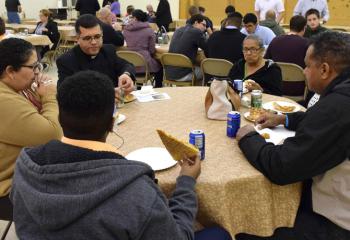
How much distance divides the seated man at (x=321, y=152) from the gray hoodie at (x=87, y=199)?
2.10ft

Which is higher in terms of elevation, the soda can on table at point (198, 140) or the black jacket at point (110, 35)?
the black jacket at point (110, 35)

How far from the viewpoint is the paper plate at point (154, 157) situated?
64.8 inches

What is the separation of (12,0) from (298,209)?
432 inches

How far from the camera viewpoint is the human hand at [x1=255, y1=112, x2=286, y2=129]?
2.10m

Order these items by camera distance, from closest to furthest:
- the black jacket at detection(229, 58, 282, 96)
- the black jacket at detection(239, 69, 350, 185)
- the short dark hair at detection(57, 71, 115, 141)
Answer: the short dark hair at detection(57, 71, 115, 141) → the black jacket at detection(239, 69, 350, 185) → the black jacket at detection(229, 58, 282, 96)

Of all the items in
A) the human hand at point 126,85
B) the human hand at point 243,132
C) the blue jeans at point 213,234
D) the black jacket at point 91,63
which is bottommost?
the blue jeans at point 213,234

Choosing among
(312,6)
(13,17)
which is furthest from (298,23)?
(13,17)

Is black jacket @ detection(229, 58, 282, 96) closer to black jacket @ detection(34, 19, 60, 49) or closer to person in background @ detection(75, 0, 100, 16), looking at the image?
black jacket @ detection(34, 19, 60, 49)

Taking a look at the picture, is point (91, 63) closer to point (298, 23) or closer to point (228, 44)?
point (228, 44)

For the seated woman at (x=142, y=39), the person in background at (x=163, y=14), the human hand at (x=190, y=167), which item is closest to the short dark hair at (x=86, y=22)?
the human hand at (x=190, y=167)

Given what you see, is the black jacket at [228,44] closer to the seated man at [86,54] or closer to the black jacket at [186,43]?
the black jacket at [186,43]

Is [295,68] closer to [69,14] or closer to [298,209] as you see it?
[298,209]

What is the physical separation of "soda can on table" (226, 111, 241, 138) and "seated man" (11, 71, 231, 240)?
88cm

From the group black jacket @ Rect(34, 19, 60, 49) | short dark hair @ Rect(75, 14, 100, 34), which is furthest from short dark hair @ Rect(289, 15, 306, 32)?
black jacket @ Rect(34, 19, 60, 49)
